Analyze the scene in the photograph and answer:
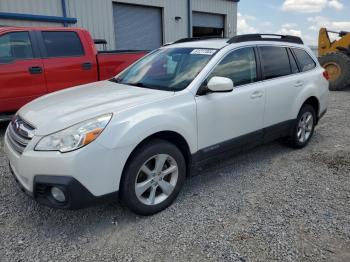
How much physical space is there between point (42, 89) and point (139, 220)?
3992mm

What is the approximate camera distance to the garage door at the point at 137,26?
12039 millimetres

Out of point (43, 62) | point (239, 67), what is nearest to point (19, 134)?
point (239, 67)

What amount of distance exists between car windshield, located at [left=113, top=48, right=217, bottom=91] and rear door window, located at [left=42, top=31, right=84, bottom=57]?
8.76 ft

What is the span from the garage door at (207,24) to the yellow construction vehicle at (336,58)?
226 inches

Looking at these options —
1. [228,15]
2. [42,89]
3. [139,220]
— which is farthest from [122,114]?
[228,15]

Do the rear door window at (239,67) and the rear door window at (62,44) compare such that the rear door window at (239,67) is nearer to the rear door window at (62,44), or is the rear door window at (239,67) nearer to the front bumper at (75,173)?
the front bumper at (75,173)

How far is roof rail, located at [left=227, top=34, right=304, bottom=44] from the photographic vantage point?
151 inches

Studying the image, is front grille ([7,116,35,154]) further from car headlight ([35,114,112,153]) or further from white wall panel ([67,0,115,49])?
white wall panel ([67,0,115,49])

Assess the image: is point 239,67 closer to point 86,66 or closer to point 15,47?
point 86,66

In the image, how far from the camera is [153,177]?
3.04 meters

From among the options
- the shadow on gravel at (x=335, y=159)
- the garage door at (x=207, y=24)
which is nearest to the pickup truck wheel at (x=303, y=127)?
the shadow on gravel at (x=335, y=159)

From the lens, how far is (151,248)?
262 centimetres

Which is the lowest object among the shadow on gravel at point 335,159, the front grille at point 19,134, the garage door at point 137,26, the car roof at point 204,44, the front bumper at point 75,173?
the shadow on gravel at point 335,159

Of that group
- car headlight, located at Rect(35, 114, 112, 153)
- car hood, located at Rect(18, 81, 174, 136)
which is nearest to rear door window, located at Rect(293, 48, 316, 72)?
car hood, located at Rect(18, 81, 174, 136)
